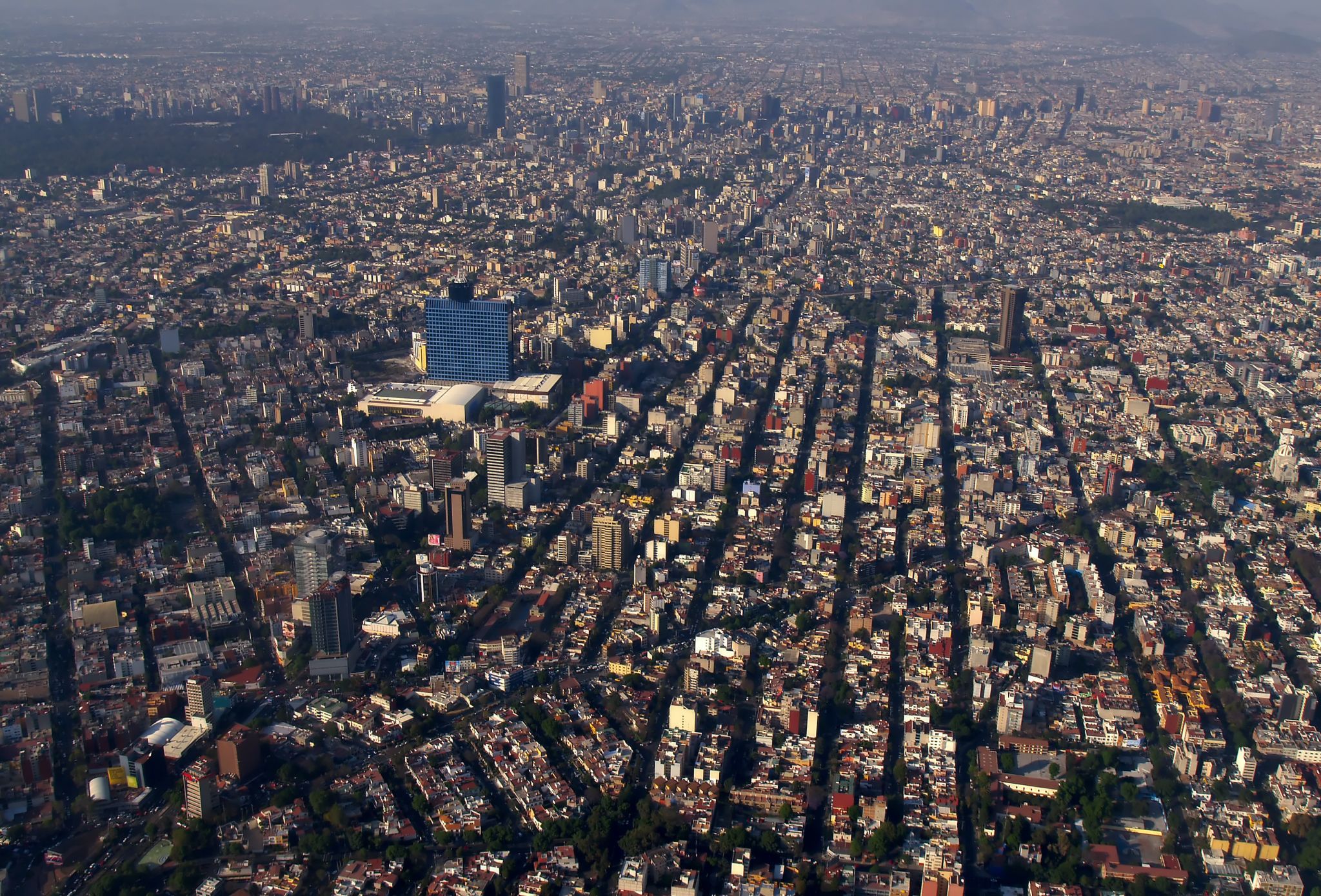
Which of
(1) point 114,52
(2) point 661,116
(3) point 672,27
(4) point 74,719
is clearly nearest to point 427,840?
(4) point 74,719

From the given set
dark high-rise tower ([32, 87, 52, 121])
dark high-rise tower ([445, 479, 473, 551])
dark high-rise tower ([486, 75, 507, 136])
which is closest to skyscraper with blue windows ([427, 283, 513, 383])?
dark high-rise tower ([445, 479, 473, 551])

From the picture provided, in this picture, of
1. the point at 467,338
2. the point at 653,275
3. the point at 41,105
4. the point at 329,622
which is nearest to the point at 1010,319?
the point at 653,275

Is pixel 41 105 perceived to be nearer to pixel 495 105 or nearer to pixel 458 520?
pixel 495 105

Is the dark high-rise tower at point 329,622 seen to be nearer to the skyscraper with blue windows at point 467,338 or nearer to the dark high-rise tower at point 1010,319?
the skyscraper with blue windows at point 467,338

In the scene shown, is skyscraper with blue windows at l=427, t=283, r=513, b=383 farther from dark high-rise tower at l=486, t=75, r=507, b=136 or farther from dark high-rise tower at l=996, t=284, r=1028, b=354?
dark high-rise tower at l=486, t=75, r=507, b=136

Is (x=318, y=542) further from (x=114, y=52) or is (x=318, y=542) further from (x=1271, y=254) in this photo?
(x=114, y=52)
